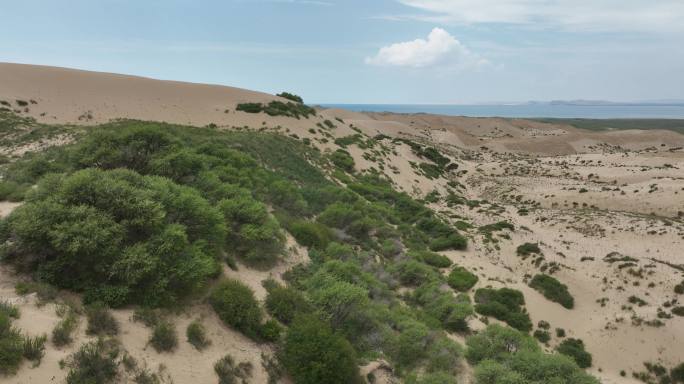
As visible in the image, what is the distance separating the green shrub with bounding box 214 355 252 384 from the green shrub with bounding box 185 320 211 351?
0.52 m

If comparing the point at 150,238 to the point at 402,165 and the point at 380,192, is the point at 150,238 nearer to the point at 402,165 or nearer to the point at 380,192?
the point at 380,192

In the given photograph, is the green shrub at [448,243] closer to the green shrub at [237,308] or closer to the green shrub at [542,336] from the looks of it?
the green shrub at [542,336]

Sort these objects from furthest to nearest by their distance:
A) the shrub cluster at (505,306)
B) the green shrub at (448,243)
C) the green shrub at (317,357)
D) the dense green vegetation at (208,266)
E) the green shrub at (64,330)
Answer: the green shrub at (448,243) < the shrub cluster at (505,306) < the dense green vegetation at (208,266) < the green shrub at (317,357) < the green shrub at (64,330)

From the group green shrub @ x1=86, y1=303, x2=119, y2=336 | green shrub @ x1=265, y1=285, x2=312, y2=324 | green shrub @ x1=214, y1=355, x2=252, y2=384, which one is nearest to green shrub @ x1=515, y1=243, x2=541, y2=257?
green shrub @ x1=265, y1=285, x2=312, y2=324

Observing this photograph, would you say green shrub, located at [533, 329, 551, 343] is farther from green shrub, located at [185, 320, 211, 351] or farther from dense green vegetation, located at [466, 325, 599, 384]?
green shrub, located at [185, 320, 211, 351]

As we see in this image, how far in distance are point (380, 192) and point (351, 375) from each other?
899 inches

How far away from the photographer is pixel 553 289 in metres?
18.8

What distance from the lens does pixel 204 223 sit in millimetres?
10523

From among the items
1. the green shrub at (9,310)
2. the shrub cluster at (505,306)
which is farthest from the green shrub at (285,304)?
the shrub cluster at (505,306)

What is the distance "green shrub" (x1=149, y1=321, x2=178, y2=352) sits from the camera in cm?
748

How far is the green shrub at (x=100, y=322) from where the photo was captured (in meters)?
7.16

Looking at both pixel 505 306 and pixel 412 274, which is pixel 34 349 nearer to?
pixel 412 274

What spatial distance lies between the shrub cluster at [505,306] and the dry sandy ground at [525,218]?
77cm

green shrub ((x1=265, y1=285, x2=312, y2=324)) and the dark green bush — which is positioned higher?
the dark green bush
